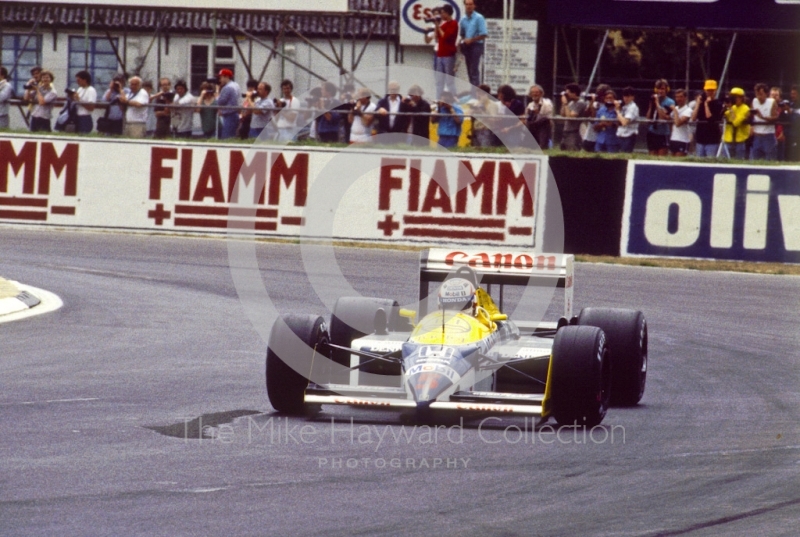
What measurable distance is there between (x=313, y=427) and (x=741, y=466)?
281 centimetres

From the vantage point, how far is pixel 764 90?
21125 mm

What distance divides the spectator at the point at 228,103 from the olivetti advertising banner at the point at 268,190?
515 millimetres

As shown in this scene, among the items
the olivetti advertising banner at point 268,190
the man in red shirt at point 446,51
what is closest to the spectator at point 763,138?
the olivetti advertising banner at point 268,190

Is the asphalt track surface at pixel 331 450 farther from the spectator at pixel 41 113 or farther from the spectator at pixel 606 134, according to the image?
the spectator at pixel 41 113

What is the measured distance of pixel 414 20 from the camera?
1281 inches

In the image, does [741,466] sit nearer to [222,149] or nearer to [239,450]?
[239,450]

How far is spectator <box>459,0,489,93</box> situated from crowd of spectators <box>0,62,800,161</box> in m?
0.86

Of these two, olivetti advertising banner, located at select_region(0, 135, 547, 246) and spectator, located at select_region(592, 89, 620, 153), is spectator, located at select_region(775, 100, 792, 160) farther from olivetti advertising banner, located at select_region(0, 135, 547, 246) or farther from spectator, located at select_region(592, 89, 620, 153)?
olivetti advertising banner, located at select_region(0, 135, 547, 246)

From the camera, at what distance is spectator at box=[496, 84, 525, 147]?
832 inches

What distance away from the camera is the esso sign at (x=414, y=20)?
32062mm

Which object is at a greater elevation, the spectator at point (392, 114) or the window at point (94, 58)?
the window at point (94, 58)

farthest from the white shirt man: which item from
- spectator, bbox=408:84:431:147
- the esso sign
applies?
the esso sign

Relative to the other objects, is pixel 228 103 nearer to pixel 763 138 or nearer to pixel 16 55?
pixel 763 138

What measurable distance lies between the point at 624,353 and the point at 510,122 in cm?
1121
